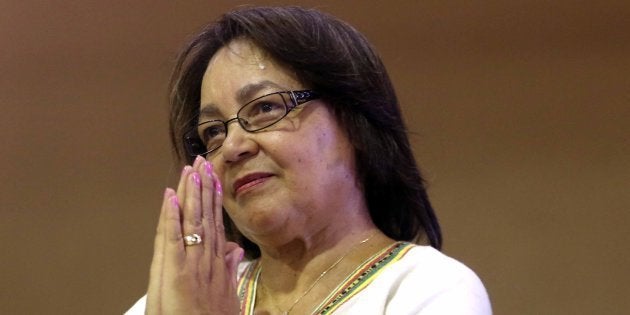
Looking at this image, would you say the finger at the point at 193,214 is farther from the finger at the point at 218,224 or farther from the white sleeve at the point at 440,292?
the white sleeve at the point at 440,292

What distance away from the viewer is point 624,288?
1.90 m

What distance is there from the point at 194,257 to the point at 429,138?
1126mm

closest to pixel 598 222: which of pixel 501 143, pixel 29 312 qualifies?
pixel 501 143

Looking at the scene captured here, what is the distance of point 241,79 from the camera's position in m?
→ 1.16

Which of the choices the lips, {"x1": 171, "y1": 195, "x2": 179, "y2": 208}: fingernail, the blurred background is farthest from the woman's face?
the blurred background

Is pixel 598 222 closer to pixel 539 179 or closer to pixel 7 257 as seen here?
pixel 539 179

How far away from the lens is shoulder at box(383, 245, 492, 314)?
100 centimetres

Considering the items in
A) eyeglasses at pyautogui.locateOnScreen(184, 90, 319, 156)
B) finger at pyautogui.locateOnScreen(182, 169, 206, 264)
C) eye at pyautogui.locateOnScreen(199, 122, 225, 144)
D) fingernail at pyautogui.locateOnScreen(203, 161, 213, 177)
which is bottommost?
finger at pyautogui.locateOnScreen(182, 169, 206, 264)

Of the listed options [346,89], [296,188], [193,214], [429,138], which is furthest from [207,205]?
[429,138]

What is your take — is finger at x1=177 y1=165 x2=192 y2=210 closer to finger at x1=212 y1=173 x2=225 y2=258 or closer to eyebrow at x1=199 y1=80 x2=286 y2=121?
finger at x1=212 y1=173 x2=225 y2=258

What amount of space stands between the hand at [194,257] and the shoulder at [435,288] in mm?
200

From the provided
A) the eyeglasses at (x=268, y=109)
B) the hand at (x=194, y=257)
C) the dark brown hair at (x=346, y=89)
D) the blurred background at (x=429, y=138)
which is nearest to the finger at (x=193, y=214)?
the hand at (x=194, y=257)

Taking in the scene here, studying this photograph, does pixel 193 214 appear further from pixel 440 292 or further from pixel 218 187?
pixel 440 292

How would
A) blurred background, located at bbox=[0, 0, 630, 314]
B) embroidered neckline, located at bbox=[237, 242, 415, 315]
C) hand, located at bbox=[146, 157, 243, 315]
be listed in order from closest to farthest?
hand, located at bbox=[146, 157, 243, 315] < embroidered neckline, located at bbox=[237, 242, 415, 315] < blurred background, located at bbox=[0, 0, 630, 314]
